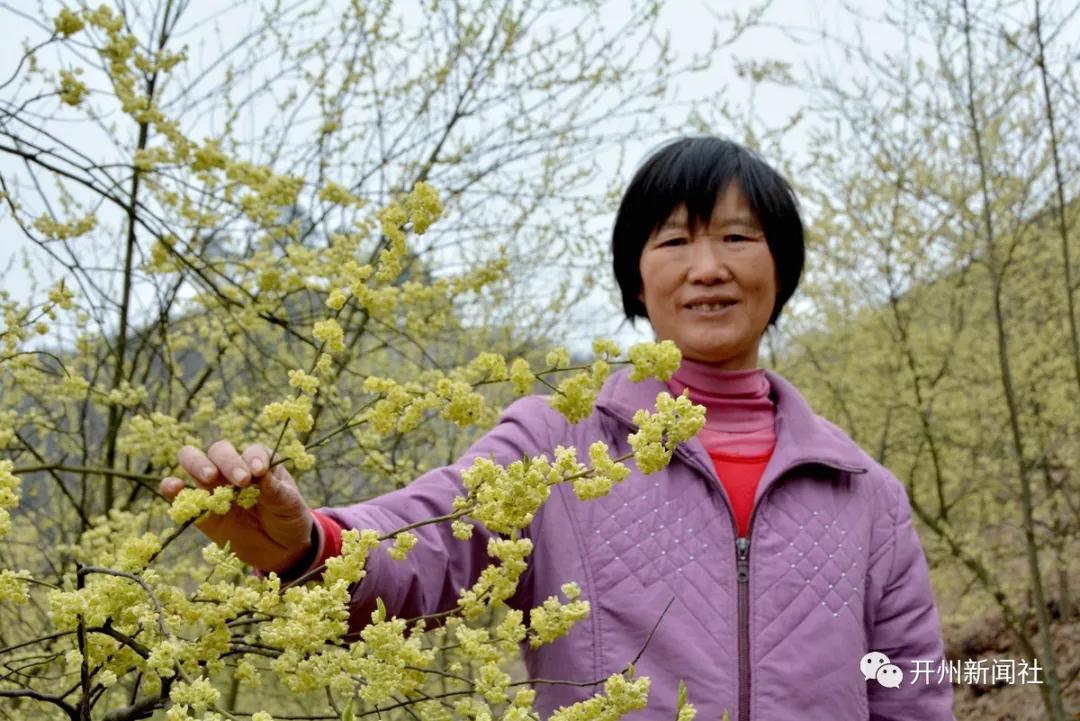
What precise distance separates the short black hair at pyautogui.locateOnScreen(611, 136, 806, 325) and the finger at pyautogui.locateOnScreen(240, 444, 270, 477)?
3.44 feet

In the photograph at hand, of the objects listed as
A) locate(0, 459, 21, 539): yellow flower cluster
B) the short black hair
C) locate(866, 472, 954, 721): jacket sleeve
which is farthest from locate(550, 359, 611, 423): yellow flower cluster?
locate(866, 472, 954, 721): jacket sleeve

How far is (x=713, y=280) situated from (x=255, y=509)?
0.99m

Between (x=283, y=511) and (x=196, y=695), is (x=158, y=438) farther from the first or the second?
(x=196, y=695)

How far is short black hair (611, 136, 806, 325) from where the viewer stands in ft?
6.49

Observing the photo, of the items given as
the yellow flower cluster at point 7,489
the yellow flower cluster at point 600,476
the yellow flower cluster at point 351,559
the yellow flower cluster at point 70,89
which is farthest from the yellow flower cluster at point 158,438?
the yellow flower cluster at point 600,476

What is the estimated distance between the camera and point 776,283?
7.05 ft

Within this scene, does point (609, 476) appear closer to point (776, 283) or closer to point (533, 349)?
point (776, 283)

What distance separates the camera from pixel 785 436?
1.97 m

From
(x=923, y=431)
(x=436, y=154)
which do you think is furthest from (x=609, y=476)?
(x=923, y=431)

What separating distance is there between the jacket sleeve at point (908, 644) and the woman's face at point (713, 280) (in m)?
0.52

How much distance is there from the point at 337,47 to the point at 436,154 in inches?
22.7

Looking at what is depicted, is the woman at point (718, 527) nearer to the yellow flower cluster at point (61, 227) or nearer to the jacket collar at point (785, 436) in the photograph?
the jacket collar at point (785, 436)

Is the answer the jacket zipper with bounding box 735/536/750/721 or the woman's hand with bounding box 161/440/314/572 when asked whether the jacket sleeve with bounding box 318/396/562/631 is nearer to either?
the woman's hand with bounding box 161/440/314/572

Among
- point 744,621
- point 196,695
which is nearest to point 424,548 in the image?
point 744,621
